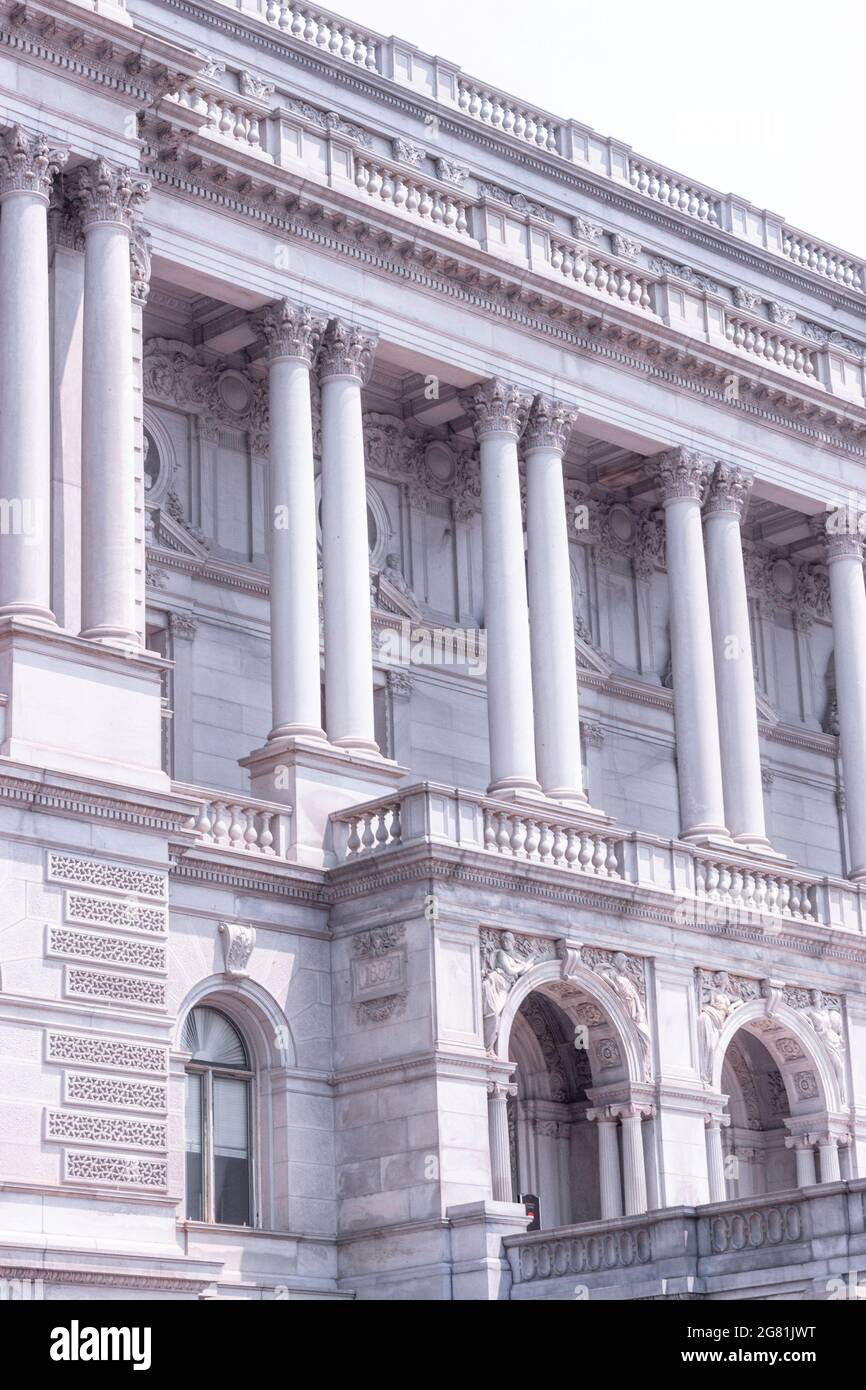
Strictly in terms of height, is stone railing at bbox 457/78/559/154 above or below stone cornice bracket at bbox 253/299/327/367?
above

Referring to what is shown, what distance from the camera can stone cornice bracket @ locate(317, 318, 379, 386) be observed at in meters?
43.8

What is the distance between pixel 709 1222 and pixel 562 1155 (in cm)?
873

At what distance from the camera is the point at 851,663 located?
50.7 meters

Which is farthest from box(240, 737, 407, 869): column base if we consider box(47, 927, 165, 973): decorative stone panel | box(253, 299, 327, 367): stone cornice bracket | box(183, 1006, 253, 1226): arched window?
box(253, 299, 327, 367): stone cornice bracket

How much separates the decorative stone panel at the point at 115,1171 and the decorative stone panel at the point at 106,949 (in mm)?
2543

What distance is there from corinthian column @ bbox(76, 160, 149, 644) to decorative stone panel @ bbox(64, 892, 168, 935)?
3.95 metres

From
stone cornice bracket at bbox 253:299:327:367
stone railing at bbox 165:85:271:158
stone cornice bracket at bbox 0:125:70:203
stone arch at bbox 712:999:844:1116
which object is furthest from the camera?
stone cornice bracket at bbox 253:299:327:367

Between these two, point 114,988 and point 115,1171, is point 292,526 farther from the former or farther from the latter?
point 115,1171

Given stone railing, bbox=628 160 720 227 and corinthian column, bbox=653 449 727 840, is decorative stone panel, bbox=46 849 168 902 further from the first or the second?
stone railing, bbox=628 160 720 227

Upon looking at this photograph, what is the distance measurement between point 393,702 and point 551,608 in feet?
13.2

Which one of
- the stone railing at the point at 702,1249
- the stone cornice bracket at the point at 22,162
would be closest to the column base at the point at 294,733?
the stone cornice bracket at the point at 22,162

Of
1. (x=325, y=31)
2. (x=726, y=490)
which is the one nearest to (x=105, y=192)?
(x=325, y=31)

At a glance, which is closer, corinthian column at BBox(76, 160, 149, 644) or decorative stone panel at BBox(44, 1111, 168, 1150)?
decorative stone panel at BBox(44, 1111, 168, 1150)

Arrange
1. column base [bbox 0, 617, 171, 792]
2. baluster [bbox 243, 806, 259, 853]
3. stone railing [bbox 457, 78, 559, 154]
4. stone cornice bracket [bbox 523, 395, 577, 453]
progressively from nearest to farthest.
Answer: column base [bbox 0, 617, 171, 792]
baluster [bbox 243, 806, 259, 853]
stone cornice bracket [bbox 523, 395, 577, 453]
stone railing [bbox 457, 78, 559, 154]
